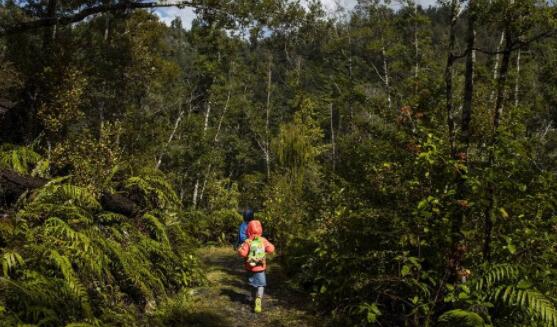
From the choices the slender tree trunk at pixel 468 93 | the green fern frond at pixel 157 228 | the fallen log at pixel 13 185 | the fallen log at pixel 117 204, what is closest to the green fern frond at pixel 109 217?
the fallen log at pixel 117 204

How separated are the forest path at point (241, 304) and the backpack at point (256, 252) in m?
0.76

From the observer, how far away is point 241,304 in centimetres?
752

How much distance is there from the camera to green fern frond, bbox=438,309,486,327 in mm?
3932

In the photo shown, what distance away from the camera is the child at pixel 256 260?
7.24 metres

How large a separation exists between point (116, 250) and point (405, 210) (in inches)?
137

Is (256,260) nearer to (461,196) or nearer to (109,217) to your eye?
(109,217)

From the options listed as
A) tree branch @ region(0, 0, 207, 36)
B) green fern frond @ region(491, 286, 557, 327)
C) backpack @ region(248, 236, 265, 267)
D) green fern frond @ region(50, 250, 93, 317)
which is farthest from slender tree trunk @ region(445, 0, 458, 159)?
tree branch @ region(0, 0, 207, 36)

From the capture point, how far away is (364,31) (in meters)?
28.5

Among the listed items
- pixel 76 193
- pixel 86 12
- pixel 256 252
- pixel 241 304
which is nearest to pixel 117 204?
pixel 76 193

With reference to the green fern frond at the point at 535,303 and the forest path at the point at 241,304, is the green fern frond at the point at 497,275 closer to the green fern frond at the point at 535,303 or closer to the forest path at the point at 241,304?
the green fern frond at the point at 535,303

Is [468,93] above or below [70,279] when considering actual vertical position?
above

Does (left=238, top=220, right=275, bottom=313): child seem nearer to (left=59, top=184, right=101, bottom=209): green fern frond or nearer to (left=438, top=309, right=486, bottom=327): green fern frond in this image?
(left=59, top=184, right=101, bottom=209): green fern frond

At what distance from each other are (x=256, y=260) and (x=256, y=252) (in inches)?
5.0

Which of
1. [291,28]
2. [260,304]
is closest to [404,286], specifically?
[260,304]
